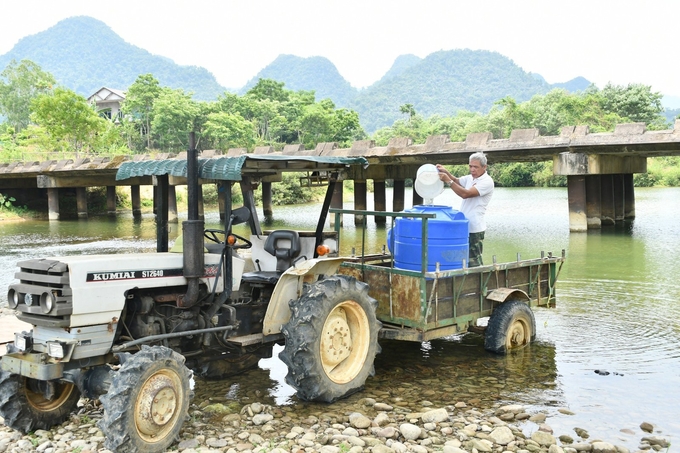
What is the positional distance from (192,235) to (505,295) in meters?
3.92

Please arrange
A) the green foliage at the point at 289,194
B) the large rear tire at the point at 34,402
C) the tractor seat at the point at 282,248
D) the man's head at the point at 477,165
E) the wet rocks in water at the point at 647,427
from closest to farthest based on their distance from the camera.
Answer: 1. the large rear tire at the point at 34,402
2. the wet rocks in water at the point at 647,427
3. the tractor seat at the point at 282,248
4. the man's head at the point at 477,165
5. the green foliage at the point at 289,194

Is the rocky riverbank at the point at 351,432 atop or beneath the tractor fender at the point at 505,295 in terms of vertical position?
beneath

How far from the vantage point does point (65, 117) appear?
53.6 metres

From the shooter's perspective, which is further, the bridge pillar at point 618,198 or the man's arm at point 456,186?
the bridge pillar at point 618,198

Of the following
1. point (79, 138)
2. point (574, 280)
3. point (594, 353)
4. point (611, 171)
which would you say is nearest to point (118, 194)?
point (79, 138)

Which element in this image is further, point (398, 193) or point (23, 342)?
point (398, 193)

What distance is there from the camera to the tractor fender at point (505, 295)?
8.12 m

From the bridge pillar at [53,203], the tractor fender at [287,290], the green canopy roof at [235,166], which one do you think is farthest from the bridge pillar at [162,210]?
the bridge pillar at [53,203]

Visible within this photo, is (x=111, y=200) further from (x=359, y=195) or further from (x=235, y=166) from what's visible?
(x=235, y=166)

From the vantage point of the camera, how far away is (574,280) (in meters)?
15.1

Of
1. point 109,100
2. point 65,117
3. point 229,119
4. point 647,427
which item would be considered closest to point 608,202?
point 647,427

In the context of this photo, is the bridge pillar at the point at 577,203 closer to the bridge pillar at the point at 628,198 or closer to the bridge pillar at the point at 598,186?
the bridge pillar at the point at 598,186

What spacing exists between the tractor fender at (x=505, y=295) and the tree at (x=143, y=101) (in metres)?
A: 74.2

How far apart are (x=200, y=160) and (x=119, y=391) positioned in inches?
88.9
